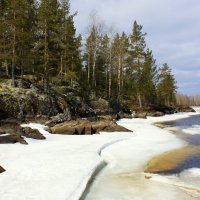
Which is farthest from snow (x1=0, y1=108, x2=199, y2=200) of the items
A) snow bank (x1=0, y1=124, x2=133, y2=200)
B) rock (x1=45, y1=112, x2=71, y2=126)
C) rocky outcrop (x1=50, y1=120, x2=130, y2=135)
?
rock (x1=45, y1=112, x2=71, y2=126)

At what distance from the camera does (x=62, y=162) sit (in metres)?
11.8

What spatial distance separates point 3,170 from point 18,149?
4.20 metres

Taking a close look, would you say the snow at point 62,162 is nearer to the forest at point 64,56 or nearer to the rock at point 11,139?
the rock at point 11,139

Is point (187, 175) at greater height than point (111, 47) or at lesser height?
lesser

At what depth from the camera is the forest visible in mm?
33125

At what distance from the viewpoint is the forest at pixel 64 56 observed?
33125mm

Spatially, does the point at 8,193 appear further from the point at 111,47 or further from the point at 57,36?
the point at 111,47

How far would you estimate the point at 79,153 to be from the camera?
1380cm

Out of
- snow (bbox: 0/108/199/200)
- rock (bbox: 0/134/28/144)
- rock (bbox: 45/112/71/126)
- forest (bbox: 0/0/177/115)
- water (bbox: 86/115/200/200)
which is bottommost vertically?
water (bbox: 86/115/200/200)

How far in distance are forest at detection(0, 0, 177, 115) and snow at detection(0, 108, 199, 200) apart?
16.3 m

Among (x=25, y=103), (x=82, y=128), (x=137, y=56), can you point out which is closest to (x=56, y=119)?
(x=25, y=103)

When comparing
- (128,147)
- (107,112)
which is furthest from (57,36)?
(128,147)

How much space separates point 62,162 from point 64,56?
3237 centimetres

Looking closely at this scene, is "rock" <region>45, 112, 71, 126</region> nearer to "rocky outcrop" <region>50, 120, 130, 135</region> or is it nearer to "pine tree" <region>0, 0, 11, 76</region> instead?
"rocky outcrop" <region>50, 120, 130, 135</region>
